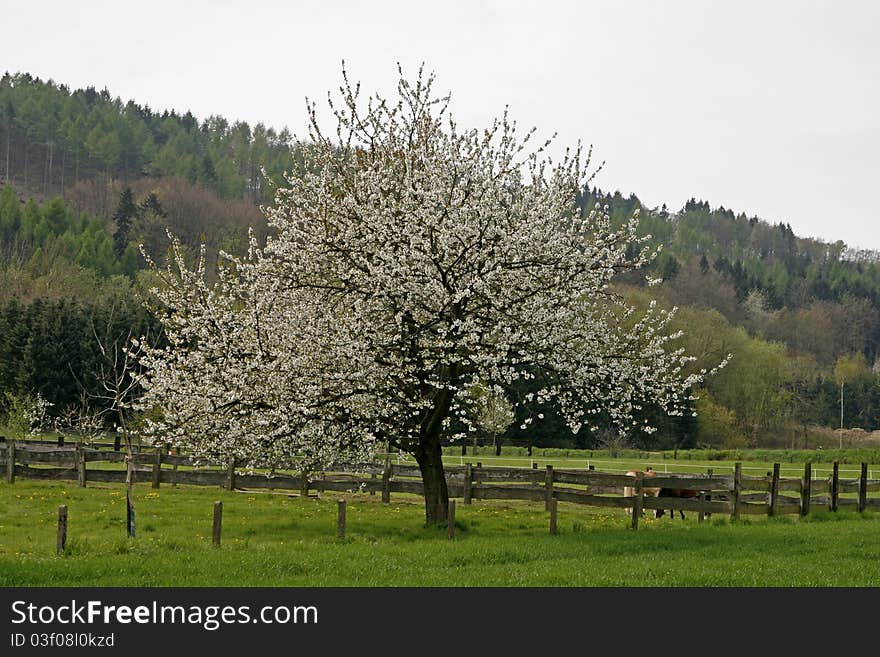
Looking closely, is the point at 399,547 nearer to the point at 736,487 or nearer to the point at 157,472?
the point at 736,487

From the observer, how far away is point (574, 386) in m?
20.6

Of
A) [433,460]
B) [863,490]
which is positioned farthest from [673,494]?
[433,460]

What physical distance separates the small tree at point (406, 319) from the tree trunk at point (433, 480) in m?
0.04

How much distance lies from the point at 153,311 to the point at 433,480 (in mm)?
39664

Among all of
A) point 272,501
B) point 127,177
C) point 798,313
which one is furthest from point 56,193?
point 272,501

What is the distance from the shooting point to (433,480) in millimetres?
22219

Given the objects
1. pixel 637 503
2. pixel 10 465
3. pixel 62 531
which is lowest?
pixel 10 465

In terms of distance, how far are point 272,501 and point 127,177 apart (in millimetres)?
169133

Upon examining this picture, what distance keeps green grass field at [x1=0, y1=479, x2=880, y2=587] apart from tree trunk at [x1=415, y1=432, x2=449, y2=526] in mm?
527

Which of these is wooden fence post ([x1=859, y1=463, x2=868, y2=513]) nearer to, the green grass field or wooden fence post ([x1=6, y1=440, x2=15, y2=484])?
the green grass field

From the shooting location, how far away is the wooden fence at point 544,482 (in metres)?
23.8

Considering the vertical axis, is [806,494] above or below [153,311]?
below

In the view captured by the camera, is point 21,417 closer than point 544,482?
No

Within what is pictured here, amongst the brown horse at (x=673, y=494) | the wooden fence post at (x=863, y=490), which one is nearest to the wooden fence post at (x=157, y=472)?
the brown horse at (x=673, y=494)
